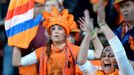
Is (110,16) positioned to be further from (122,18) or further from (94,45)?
(94,45)

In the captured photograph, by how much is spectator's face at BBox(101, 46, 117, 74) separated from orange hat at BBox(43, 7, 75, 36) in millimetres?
702

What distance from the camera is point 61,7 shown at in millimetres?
7922

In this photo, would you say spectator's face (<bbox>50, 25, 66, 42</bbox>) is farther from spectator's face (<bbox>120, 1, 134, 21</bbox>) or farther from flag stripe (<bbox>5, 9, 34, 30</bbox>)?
spectator's face (<bbox>120, 1, 134, 21</bbox>)

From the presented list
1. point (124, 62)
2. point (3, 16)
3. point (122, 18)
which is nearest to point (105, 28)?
point (124, 62)

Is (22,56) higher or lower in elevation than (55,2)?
lower

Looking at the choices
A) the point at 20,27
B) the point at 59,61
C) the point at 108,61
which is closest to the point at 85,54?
the point at 108,61

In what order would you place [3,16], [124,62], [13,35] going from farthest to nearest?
[3,16] → [13,35] → [124,62]

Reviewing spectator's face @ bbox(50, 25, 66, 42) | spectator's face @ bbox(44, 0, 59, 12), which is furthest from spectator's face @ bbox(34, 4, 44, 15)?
spectator's face @ bbox(50, 25, 66, 42)

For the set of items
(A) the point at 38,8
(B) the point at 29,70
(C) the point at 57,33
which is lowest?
(B) the point at 29,70

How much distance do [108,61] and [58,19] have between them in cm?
91

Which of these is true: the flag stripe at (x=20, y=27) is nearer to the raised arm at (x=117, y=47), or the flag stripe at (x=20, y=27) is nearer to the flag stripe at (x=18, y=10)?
the flag stripe at (x=18, y=10)

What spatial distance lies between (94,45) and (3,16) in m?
1.69

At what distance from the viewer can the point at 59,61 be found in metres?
7.02

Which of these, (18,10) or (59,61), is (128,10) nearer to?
(59,61)
